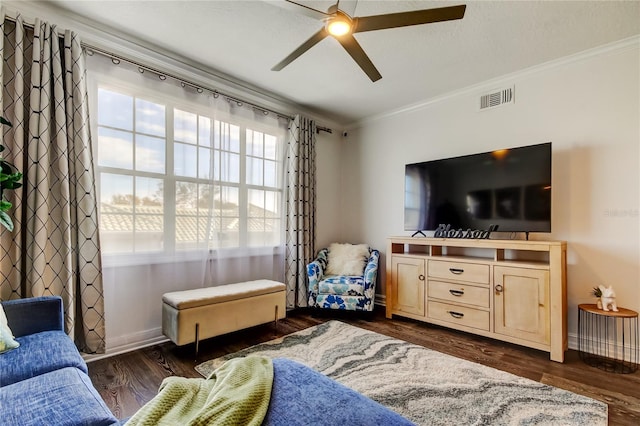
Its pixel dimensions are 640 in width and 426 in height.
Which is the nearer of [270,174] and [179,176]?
[179,176]

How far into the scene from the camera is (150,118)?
2740 millimetres

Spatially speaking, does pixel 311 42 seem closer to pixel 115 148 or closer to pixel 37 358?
pixel 115 148

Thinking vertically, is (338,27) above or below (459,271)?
above

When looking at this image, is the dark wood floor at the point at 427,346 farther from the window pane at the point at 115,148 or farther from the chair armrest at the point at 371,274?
the window pane at the point at 115,148

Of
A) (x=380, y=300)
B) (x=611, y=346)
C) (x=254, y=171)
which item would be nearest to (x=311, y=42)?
(x=254, y=171)

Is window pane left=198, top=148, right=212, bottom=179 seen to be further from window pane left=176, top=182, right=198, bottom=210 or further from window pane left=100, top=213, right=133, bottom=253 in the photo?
window pane left=100, top=213, right=133, bottom=253

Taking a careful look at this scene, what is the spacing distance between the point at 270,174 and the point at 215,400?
2.91 m

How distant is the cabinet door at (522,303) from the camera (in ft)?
8.14

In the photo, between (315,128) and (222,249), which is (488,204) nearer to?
(315,128)

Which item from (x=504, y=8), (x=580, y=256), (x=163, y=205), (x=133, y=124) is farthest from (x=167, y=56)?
(x=580, y=256)

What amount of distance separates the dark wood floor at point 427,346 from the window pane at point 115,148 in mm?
1573

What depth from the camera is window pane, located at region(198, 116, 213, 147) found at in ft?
10.0

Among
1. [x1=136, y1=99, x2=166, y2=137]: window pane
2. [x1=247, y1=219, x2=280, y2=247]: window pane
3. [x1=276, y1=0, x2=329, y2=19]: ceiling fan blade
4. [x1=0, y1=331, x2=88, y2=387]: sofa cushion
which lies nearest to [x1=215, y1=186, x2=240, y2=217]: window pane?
[x1=247, y1=219, x2=280, y2=247]: window pane

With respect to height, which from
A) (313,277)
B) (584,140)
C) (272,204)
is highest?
(584,140)
